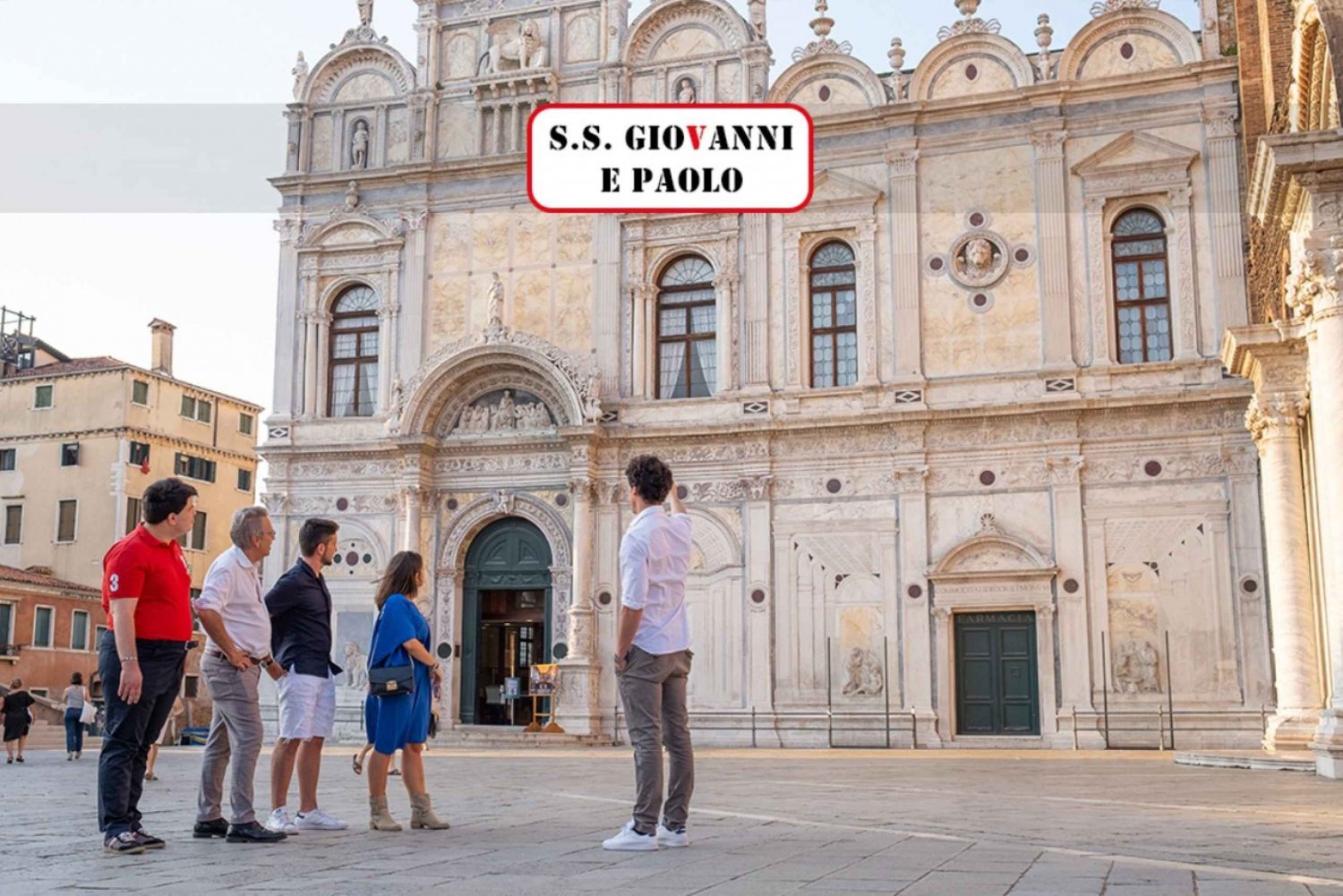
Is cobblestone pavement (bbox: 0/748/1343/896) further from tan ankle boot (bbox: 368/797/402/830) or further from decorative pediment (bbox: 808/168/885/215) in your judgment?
decorative pediment (bbox: 808/168/885/215)

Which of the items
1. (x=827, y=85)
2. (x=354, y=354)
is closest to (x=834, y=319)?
(x=827, y=85)

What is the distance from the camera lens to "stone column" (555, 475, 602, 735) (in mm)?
26500

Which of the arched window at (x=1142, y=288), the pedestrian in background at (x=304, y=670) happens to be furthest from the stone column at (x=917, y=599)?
the pedestrian in background at (x=304, y=670)

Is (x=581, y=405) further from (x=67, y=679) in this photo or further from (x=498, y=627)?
(x=67, y=679)

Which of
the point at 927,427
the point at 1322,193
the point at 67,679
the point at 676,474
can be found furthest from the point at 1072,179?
the point at 67,679

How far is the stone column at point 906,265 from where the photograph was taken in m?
26.1

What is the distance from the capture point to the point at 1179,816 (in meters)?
9.04

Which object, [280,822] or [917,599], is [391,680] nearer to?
[280,822]

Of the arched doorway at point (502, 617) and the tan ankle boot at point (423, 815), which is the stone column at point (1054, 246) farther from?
the tan ankle boot at point (423, 815)

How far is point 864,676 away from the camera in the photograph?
1001 inches

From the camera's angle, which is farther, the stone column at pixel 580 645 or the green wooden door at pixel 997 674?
the stone column at pixel 580 645

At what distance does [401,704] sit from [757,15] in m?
22.5

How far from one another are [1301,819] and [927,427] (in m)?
17.2

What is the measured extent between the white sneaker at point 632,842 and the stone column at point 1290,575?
13.3 meters
